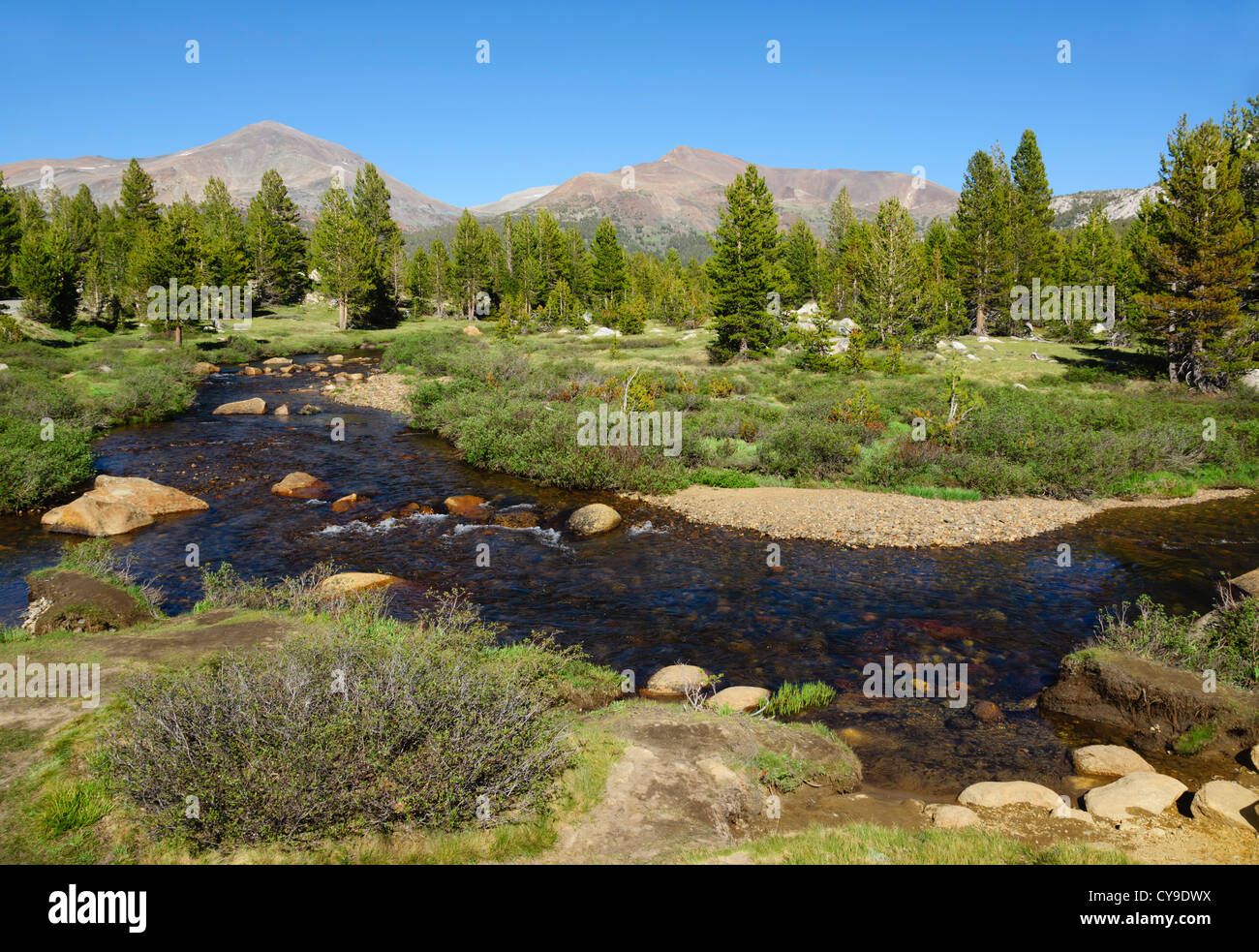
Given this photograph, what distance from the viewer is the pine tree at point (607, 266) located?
7769cm

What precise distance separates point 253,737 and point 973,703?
9.77 m

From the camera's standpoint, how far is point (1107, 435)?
23.7m

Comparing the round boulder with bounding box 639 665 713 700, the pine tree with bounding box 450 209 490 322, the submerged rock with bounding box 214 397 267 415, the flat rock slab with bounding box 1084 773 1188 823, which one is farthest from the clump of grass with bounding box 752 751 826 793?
the pine tree with bounding box 450 209 490 322

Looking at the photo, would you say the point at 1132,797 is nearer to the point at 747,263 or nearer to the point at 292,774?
the point at 292,774

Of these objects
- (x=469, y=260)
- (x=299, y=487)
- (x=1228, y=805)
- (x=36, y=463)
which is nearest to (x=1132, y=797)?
(x=1228, y=805)

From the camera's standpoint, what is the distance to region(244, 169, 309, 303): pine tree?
2955 inches

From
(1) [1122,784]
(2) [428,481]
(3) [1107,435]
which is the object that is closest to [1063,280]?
(3) [1107,435]

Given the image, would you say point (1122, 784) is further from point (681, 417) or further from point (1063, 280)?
point (1063, 280)

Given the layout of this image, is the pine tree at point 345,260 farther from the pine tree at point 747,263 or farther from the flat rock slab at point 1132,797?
the flat rock slab at point 1132,797

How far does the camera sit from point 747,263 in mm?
44719

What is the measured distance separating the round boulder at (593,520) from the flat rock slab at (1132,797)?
1303 centimetres

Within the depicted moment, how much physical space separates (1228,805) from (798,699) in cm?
492

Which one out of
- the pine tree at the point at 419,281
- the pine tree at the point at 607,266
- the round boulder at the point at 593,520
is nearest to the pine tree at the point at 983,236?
the pine tree at the point at 607,266

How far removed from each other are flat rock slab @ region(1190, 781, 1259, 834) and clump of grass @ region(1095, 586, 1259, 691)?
3143 millimetres
